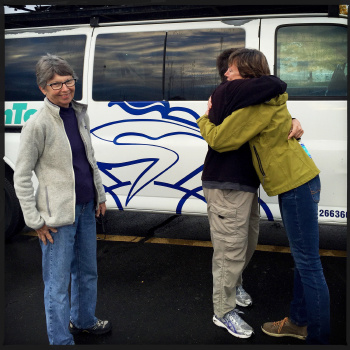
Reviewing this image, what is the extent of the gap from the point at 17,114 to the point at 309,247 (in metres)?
3.16

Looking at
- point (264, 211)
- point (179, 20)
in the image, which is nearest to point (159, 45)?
point (179, 20)

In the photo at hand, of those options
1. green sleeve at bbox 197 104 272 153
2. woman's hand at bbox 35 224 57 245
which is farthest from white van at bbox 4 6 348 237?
woman's hand at bbox 35 224 57 245

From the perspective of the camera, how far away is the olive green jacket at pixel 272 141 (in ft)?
7.20

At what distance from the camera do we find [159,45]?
3787mm

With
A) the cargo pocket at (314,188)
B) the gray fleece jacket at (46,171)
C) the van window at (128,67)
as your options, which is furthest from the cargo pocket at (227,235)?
the van window at (128,67)

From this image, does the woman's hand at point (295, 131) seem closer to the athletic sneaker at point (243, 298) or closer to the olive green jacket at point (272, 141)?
the olive green jacket at point (272, 141)

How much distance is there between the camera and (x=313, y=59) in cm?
345

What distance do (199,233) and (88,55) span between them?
7.62 ft

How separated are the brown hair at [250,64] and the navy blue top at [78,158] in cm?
100

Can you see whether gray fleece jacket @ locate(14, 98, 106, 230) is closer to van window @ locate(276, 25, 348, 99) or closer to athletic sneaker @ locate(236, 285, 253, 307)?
athletic sneaker @ locate(236, 285, 253, 307)

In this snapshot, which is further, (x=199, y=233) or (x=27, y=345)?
(x=199, y=233)

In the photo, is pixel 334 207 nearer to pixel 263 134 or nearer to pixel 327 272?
pixel 327 272

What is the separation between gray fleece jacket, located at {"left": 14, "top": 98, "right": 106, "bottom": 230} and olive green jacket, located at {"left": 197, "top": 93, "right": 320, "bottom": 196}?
2.82 feet

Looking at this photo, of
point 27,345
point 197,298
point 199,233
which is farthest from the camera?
point 199,233
